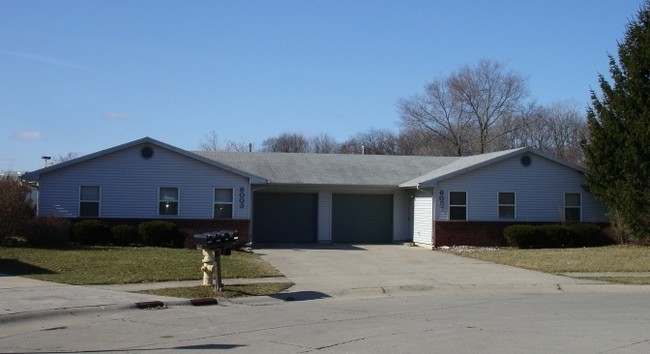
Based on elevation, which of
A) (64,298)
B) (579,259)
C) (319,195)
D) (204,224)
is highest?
(319,195)

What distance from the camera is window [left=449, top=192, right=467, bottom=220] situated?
99.0 feet

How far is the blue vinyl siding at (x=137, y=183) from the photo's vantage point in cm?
2859

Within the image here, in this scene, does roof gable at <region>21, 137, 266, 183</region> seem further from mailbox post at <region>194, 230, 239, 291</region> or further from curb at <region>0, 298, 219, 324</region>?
curb at <region>0, 298, 219, 324</region>

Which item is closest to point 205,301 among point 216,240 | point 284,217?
point 216,240

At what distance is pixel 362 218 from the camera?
33.1 m

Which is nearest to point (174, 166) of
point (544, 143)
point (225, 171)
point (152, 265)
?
point (225, 171)

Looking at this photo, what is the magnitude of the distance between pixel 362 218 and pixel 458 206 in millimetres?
4777

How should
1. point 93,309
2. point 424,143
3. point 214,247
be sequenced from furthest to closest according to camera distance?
point 424,143 < point 214,247 < point 93,309

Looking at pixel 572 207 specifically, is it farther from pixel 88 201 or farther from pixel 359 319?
pixel 359 319

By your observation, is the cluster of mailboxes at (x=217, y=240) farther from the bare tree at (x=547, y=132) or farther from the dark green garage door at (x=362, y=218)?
the bare tree at (x=547, y=132)

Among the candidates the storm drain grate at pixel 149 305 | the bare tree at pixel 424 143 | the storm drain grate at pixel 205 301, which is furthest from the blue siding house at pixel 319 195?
the bare tree at pixel 424 143

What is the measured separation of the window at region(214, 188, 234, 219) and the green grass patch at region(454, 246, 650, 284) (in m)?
9.32

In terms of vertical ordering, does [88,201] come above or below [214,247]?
above

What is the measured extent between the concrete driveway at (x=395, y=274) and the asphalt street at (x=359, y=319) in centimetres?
6
